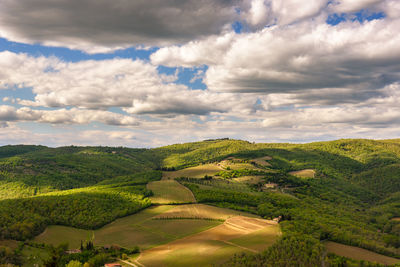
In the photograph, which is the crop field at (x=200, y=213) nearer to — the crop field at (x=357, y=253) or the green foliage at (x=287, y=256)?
the green foliage at (x=287, y=256)

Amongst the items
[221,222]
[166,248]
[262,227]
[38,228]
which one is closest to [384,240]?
[262,227]

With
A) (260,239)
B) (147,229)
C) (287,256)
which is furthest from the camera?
(147,229)

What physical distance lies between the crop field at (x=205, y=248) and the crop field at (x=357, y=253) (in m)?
23.9

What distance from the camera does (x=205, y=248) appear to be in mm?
106375

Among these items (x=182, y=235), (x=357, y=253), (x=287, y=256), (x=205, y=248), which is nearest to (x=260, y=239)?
(x=287, y=256)

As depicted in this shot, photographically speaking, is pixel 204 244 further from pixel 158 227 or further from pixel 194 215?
pixel 194 215

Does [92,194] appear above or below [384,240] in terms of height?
above

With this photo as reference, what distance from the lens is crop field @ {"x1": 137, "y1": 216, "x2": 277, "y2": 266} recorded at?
96.1 metres

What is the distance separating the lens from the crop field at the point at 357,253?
349 feet

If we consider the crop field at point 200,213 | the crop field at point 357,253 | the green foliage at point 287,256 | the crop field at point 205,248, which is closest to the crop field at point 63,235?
the crop field at point 205,248

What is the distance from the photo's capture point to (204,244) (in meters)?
111

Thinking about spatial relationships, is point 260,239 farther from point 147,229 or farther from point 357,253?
point 147,229

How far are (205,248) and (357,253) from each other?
5890cm

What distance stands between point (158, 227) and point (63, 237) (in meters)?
42.6
